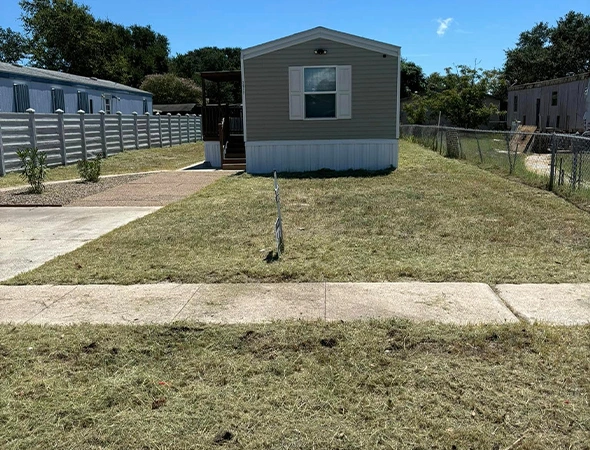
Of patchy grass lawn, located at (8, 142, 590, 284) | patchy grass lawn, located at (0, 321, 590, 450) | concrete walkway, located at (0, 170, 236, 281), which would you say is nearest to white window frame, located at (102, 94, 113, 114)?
concrete walkway, located at (0, 170, 236, 281)

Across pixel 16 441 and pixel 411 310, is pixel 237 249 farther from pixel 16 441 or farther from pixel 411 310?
pixel 16 441

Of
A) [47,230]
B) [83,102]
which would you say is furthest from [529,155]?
[83,102]

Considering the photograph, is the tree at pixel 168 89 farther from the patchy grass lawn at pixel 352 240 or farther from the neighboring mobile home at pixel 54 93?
the patchy grass lawn at pixel 352 240

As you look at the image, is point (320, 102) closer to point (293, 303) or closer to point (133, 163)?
point (133, 163)

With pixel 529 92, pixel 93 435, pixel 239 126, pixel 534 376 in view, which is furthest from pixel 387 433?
pixel 529 92

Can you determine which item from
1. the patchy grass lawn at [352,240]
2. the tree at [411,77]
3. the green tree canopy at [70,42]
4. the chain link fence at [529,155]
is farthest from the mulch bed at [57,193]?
the tree at [411,77]

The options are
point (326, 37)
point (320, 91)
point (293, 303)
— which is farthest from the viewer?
point (320, 91)

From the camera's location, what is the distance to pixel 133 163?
60.8ft

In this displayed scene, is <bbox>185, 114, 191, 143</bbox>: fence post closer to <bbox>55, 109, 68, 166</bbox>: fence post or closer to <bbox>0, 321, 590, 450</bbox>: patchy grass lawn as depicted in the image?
<bbox>55, 109, 68, 166</bbox>: fence post

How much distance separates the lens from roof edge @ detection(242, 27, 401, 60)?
13.7 metres

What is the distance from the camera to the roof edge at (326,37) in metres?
13.7

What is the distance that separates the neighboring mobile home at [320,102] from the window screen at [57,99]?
13.4 meters

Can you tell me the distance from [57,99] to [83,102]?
8.40 ft

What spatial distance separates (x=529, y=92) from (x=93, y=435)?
30772mm
